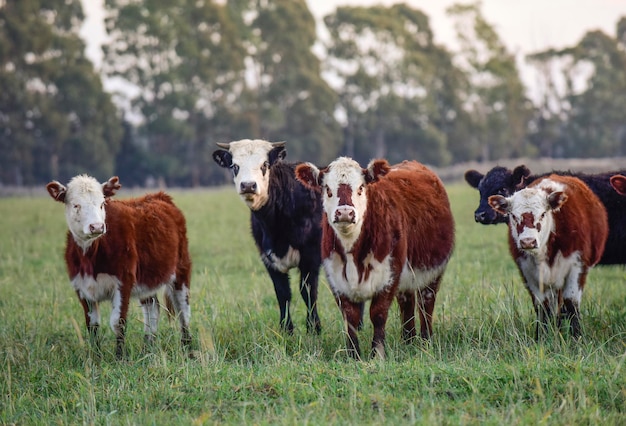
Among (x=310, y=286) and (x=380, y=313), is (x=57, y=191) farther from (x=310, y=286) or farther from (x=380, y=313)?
(x=380, y=313)

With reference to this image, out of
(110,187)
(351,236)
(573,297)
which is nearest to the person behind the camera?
(351,236)

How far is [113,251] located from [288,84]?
151 ft

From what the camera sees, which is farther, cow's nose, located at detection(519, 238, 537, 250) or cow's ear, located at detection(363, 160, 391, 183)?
cow's ear, located at detection(363, 160, 391, 183)

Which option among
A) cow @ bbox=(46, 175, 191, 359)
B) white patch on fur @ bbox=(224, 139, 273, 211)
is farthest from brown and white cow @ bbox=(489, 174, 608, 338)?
cow @ bbox=(46, 175, 191, 359)

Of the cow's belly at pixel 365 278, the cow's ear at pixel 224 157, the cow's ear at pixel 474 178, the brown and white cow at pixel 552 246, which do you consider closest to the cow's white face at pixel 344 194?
the cow's belly at pixel 365 278

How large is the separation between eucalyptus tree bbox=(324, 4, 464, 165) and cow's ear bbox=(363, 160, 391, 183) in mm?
47284

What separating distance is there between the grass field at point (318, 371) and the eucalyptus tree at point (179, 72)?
39.7m

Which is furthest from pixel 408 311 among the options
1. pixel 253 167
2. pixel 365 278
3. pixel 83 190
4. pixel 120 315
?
pixel 83 190

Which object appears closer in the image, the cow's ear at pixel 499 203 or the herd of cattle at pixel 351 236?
the herd of cattle at pixel 351 236

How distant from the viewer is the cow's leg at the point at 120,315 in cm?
778

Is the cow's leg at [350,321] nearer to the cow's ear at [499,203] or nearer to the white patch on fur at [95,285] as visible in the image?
the cow's ear at [499,203]

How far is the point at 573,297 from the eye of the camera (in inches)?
292

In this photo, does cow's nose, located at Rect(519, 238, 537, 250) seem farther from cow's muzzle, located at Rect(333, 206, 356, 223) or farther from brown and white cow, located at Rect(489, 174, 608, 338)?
cow's muzzle, located at Rect(333, 206, 356, 223)

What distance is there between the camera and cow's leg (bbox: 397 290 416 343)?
8047 mm
